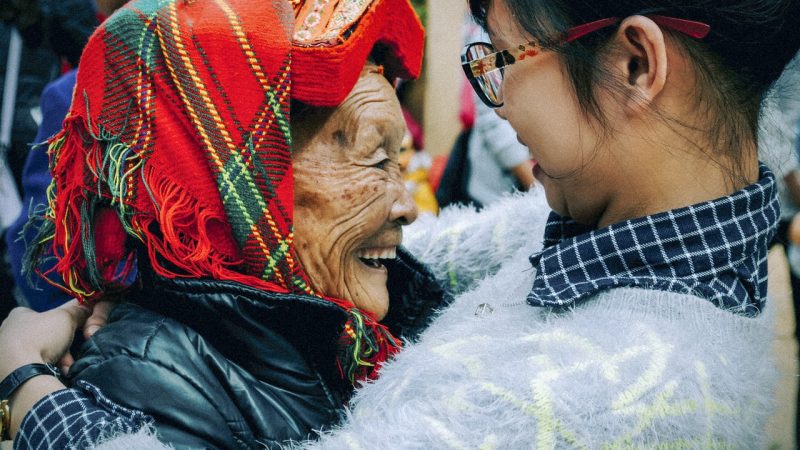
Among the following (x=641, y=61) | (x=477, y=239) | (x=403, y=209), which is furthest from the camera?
(x=477, y=239)

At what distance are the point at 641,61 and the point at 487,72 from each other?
0.38m

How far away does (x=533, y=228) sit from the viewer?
2256 mm

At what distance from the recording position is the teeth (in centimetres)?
203

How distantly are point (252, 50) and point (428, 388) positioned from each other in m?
0.92

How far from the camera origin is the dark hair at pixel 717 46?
1.38m

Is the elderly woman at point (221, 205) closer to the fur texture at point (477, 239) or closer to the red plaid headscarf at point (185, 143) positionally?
the red plaid headscarf at point (185, 143)

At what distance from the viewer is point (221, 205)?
68.5 inches

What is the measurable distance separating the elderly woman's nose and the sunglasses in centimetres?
40

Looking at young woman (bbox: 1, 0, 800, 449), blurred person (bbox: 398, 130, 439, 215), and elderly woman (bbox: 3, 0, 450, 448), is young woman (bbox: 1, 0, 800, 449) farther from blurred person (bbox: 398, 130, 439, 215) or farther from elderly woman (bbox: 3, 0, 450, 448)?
blurred person (bbox: 398, 130, 439, 215)

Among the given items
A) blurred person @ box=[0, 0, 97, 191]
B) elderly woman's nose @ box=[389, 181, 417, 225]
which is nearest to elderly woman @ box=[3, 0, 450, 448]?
elderly woman's nose @ box=[389, 181, 417, 225]

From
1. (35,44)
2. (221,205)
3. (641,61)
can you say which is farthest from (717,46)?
(35,44)

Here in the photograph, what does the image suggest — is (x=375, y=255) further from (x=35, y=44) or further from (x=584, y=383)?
(x=35, y=44)

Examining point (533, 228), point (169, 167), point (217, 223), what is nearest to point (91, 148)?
point (169, 167)

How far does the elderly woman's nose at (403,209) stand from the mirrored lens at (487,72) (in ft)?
1.36
